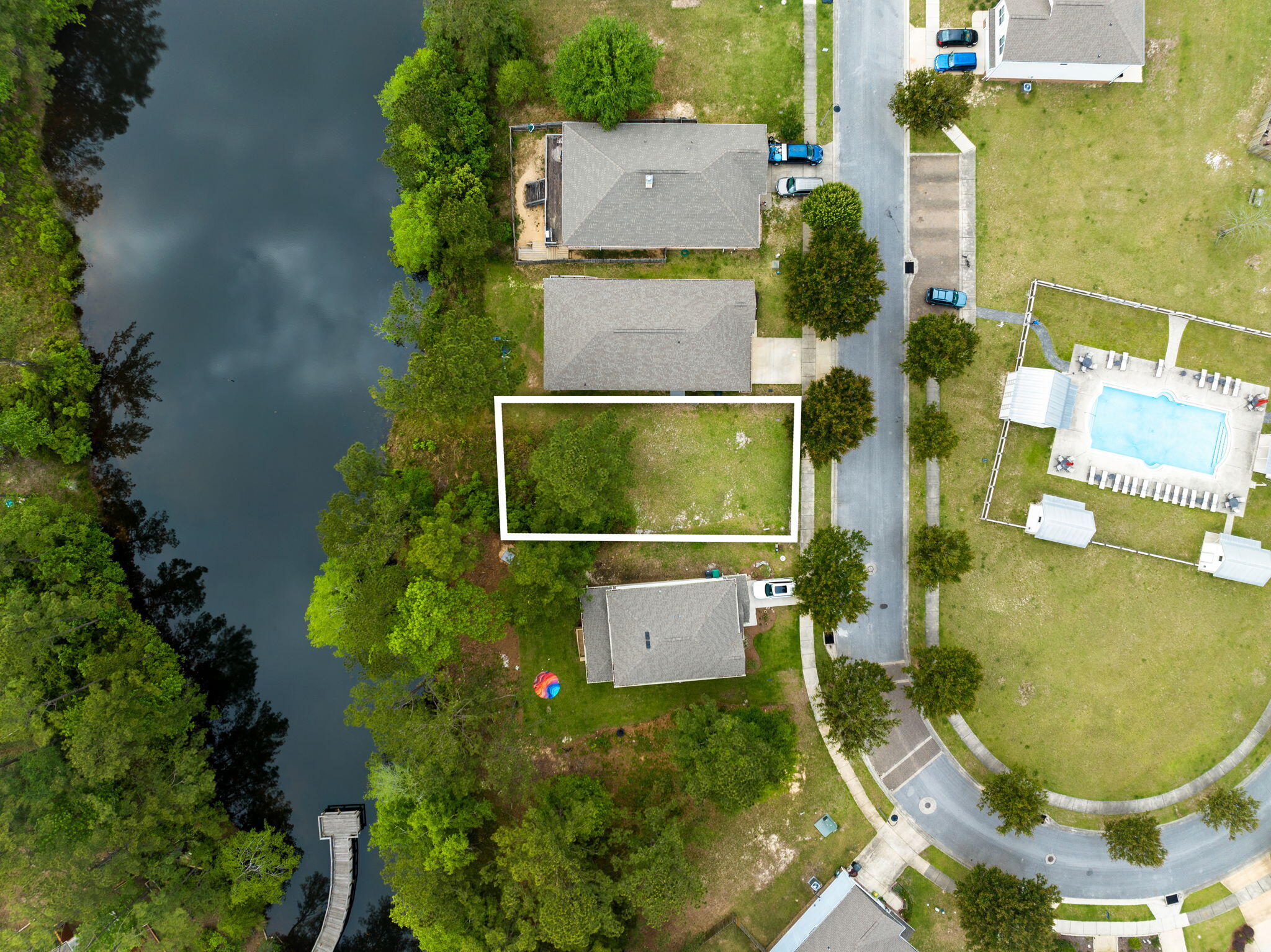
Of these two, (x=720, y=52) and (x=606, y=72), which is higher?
(x=720, y=52)

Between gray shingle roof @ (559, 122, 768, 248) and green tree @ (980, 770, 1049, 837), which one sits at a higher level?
gray shingle roof @ (559, 122, 768, 248)

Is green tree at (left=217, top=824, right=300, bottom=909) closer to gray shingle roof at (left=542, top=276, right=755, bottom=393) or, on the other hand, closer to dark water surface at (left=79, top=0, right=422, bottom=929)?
dark water surface at (left=79, top=0, right=422, bottom=929)

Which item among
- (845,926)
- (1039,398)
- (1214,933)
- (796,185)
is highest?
(796,185)

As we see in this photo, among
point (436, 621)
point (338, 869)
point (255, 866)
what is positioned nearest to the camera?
point (436, 621)

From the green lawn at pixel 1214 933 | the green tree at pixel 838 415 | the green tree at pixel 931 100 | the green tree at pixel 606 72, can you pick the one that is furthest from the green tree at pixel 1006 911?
the green tree at pixel 606 72

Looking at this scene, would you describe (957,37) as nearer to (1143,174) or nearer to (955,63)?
(955,63)

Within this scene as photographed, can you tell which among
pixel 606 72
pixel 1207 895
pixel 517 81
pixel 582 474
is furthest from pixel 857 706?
pixel 517 81

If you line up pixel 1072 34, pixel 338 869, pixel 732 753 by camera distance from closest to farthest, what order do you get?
pixel 732 753, pixel 1072 34, pixel 338 869

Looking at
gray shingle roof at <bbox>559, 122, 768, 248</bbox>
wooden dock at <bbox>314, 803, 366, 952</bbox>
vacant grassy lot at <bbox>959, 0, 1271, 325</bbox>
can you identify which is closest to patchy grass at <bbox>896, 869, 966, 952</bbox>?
wooden dock at <bbox>314, 803, 366, 952</bbox>

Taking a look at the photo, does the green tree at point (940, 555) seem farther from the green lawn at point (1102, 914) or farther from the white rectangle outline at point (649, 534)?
the green lawn at point (1102, 914)
